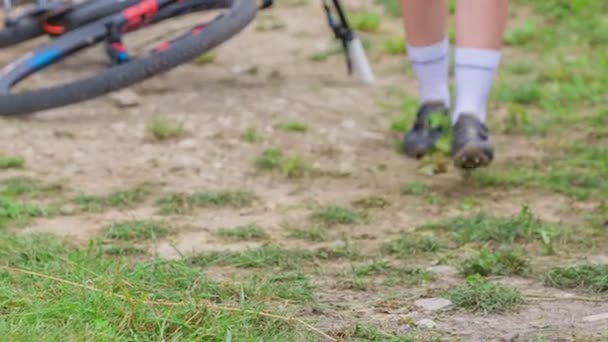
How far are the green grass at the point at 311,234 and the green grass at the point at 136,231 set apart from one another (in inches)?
11.5

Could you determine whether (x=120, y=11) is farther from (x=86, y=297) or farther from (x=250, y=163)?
(x=86, y=297)

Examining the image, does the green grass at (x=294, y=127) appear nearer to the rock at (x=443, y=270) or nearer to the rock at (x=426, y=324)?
the rock at (x=443, y=270)

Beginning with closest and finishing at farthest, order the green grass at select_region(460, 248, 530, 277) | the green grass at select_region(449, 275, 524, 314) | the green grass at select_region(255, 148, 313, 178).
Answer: the green grass at select_region(449, 275, 524, 314) < the green grass at select_region(460, 248, 530, 277) < the green grass at select_region(255, 148, 313, 178)

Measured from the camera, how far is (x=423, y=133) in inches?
139

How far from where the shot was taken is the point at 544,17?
5441mm

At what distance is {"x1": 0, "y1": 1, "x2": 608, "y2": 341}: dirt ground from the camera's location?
7.10 ft

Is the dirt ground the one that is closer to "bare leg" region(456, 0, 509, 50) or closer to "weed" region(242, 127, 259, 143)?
"weed" region(242, 127, 259, 143)

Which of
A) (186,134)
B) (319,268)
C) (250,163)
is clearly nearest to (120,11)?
(186,134)

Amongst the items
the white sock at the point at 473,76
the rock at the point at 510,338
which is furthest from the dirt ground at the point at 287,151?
the white sock at the point at 473,76

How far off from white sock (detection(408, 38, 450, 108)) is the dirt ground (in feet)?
0.73

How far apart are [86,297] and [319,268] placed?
618mm

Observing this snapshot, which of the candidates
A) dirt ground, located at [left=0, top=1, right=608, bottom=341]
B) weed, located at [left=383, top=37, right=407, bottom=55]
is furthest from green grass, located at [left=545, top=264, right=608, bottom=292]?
weed, located at [left=383, top=37, right=407, bottom=55]

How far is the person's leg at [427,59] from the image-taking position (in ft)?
11.3

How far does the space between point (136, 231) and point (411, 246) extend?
0.63 m
